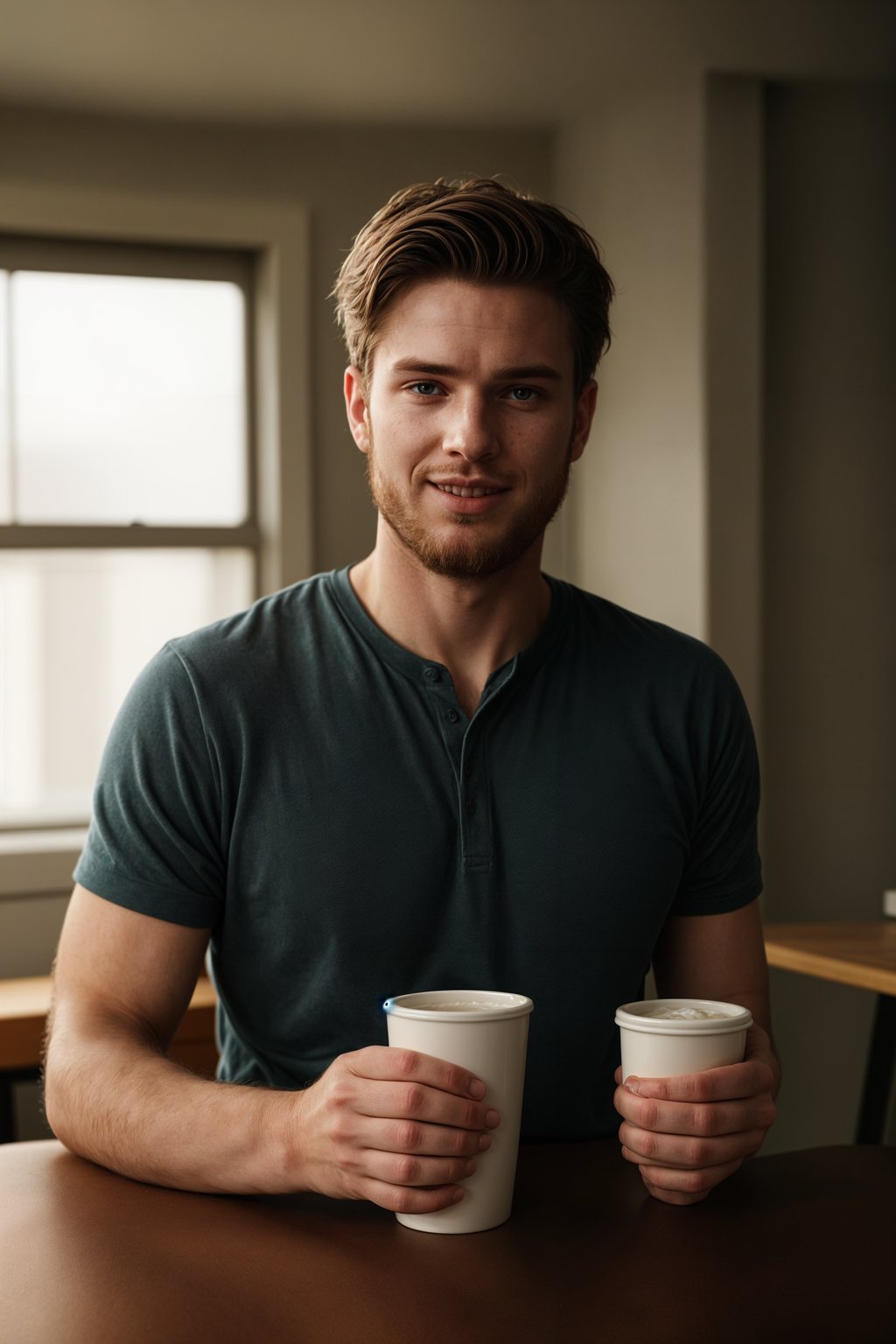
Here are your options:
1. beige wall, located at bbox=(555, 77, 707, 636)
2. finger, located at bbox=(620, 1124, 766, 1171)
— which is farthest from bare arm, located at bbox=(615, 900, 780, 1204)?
beige wall, located at bbox=(555, 77, 707, 636)

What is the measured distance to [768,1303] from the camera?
805mm

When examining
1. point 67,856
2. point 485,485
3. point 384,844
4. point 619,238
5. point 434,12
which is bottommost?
point 67,856

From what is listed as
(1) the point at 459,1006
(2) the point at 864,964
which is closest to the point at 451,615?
(1) the point at 459,1006

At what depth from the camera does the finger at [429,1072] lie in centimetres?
89

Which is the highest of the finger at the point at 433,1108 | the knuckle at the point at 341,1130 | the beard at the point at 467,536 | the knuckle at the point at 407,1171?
Answer: the beard at the point at 467,536

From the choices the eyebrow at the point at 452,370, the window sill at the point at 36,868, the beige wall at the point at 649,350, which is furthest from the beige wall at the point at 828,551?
the eyebrow at the point at 452,370

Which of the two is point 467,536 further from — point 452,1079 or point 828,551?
point 828,551

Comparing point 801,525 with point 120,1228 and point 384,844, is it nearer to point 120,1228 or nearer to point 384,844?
point 384,844

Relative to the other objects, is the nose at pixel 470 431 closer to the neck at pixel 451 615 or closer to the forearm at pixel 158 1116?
the neck at pixel 451 615

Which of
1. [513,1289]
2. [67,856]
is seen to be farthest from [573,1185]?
[67,856]

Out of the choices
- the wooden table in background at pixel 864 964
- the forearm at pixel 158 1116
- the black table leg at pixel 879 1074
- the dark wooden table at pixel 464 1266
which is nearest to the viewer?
the dark wooden table at pixel 464 1266

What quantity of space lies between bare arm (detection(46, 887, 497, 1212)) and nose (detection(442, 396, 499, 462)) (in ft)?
1.66

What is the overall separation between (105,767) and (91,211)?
8.44 feet

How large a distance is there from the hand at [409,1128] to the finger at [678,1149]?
0.12 metres
